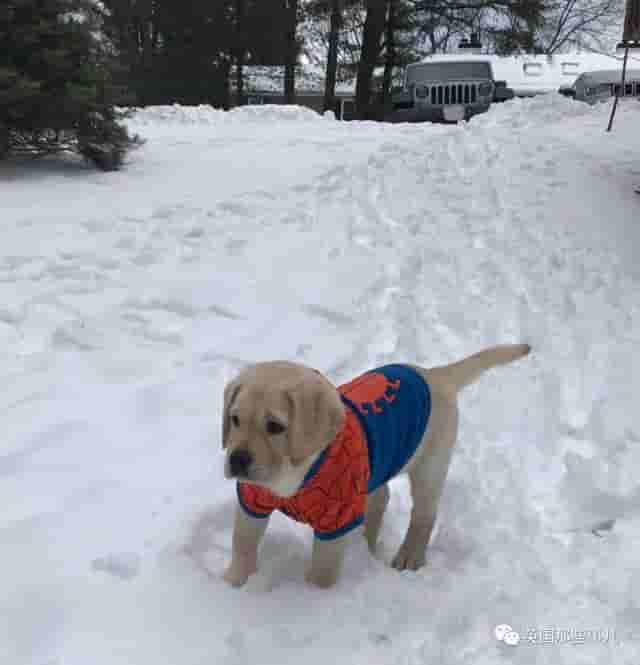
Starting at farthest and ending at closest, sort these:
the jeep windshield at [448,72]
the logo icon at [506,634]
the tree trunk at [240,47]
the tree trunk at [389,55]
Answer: the tree trunk at [240,47]
the tree trunk at [389,55]
the jeep windshield at [448,72]
the logo icon at [506,634]

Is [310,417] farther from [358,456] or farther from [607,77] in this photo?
[607,77]

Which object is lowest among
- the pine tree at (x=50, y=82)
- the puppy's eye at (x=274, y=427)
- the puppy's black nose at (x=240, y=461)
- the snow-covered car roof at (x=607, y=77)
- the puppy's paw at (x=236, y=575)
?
the puppy's paw at (x=236, y=575)

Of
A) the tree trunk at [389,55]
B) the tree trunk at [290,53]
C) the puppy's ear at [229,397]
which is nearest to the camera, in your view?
the puppy's ear at [229,397]

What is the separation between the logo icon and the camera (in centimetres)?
237

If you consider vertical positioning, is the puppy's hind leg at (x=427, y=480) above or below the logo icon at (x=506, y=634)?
above

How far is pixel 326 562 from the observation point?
2.48 metres

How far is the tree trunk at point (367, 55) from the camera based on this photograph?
23.4 m

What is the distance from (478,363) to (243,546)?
1.15m

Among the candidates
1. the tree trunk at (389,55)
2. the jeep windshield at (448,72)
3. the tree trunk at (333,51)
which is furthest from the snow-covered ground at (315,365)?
the tree trunk at (389,55)

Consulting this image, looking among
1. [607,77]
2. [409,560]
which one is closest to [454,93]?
[607,77]

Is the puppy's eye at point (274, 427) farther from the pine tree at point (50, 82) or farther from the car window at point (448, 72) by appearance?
the car window at point (448, 72)

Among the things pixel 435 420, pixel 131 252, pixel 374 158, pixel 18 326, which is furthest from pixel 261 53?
pixel 435 420

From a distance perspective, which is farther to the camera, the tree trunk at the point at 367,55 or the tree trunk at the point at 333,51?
the tree trunk at the point at 333,51

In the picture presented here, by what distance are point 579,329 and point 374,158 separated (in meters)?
6.11
